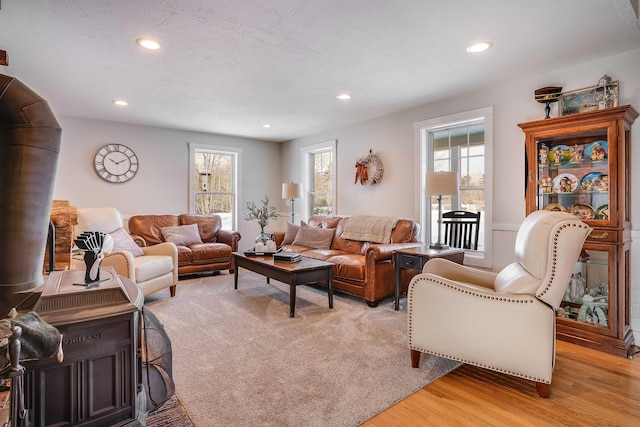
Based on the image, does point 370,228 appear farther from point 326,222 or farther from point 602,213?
point 602,213

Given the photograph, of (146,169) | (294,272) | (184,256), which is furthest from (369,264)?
(146,169)

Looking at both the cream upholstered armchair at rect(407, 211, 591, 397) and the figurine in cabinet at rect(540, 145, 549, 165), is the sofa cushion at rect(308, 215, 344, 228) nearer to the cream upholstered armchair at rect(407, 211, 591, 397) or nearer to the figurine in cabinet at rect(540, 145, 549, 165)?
the figurine in cabinet at rect(540, 145, 549, 165)

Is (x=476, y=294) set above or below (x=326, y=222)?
below

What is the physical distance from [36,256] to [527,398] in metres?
2.56

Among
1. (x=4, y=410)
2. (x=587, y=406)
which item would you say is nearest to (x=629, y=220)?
(x=587, y=406)

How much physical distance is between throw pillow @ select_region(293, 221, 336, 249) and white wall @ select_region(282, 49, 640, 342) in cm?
70

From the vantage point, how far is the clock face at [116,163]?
5254 millimetres

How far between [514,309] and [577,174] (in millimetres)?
1710

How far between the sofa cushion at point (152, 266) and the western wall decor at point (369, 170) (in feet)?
9.42

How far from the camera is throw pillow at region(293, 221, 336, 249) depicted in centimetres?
502

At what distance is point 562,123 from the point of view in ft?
9.61

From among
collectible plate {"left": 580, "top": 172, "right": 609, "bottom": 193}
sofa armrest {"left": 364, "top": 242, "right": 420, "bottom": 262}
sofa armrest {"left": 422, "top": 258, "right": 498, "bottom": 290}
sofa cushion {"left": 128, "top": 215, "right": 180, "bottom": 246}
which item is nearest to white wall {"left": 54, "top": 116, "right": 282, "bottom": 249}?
sofa cushion {"left": 128, "top": 215, "right": 180, "bottom": 246}

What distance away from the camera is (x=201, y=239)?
5711 mm

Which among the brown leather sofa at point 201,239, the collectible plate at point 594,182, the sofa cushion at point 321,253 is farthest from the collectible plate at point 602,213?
the brown leather sofa at point 201,239
